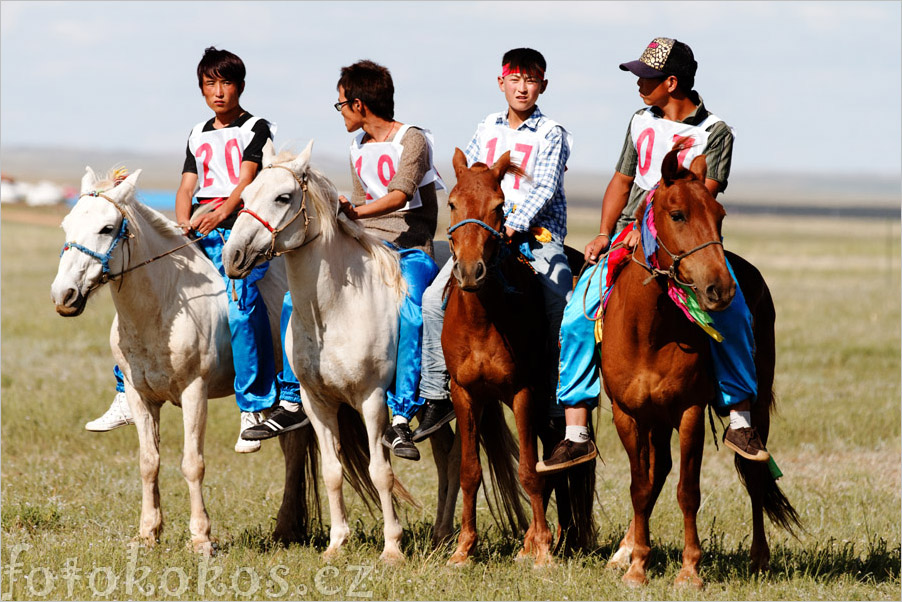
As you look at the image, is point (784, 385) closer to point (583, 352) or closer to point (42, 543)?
point (583, 352)

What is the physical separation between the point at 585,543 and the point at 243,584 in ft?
8.16

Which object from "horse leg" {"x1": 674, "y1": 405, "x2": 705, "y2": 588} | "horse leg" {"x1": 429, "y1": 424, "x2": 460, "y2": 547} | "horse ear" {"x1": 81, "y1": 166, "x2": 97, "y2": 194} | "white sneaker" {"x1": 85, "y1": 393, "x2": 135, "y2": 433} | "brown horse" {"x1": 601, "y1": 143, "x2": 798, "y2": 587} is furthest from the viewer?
"white sneaker" {"x1": 85, "y1": 393, "x2": 135, "y2": 433}

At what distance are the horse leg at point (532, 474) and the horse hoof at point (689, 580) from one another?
2.92 feet

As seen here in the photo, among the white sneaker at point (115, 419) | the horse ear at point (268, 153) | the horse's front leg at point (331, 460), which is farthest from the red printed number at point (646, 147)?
the white sneaker at point (115, 419)

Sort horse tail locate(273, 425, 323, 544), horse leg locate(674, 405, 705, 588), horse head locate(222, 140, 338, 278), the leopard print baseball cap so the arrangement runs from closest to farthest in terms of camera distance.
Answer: horse leg locate(674, 405, 705, 588), horse head locate(222, 140, 338, 278), the leopard print baseball cap, horse tail locate(273, 425, 323, 544)

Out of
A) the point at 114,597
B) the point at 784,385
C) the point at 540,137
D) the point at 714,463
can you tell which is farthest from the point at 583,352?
the point at 784,385

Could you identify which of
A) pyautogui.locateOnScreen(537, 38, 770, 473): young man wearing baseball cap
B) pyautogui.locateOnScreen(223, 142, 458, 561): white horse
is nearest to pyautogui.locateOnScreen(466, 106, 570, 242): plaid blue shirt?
pyautogui.locateOnScreen(537, 38, 770, 473): young man wearing baseball cap

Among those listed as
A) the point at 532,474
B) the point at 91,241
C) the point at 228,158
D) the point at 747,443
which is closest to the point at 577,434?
the point at 532,474

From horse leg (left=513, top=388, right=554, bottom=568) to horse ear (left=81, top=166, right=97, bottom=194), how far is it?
10.6 ft

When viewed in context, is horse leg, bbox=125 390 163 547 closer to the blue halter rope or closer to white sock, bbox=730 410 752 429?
the blue halter rope

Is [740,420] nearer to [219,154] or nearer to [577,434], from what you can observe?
[577,434]

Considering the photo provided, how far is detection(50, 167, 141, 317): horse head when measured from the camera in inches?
259

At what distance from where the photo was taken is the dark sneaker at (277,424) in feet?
24.1

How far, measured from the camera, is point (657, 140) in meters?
6.75
